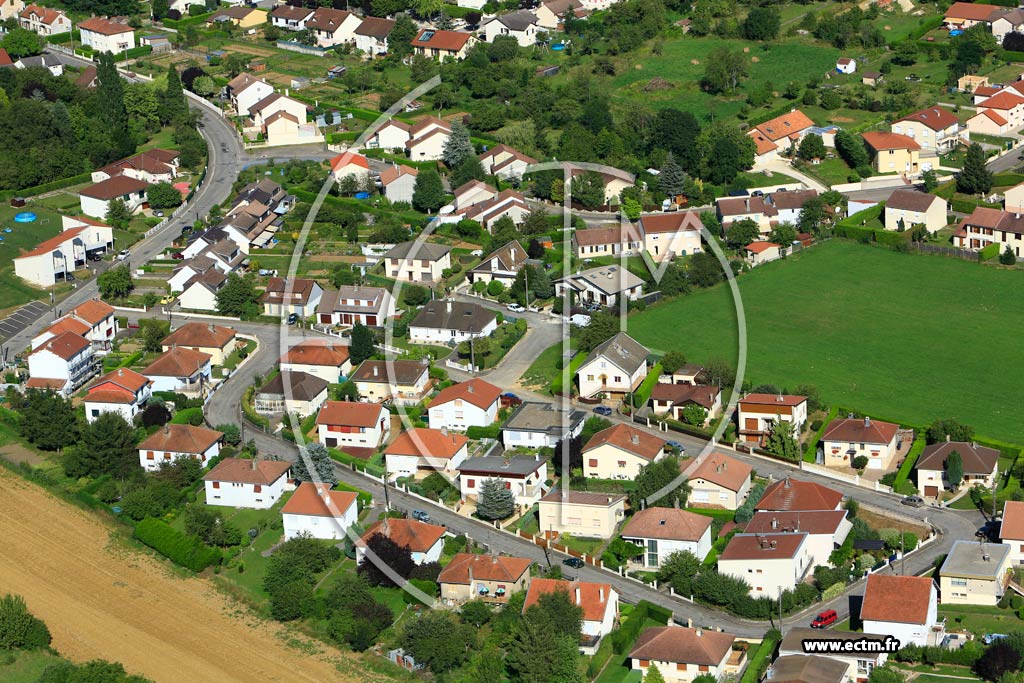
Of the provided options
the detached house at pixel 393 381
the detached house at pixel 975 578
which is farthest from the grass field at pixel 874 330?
the detached house at pixel 975 578

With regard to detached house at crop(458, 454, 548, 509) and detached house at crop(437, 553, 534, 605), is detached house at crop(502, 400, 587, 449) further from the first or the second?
detached house at crop(437, 553, 534, 605)

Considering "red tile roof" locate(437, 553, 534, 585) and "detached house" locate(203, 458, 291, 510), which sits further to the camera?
"detached house" locate(203, 458, 291, 510)

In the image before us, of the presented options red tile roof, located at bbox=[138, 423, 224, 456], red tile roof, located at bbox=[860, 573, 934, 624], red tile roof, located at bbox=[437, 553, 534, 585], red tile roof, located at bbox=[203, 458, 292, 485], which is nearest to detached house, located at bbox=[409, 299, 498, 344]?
red tile roof, located at bbox=[138, 423, 224, 456]

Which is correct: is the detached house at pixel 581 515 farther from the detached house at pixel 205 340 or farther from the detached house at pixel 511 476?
the detached house at pixel 205 340

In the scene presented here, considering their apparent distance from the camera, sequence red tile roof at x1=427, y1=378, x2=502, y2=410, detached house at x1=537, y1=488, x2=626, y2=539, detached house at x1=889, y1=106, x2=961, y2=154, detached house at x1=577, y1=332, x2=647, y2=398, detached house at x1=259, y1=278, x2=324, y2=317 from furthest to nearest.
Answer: detached house at x1=889, y1=106, x2=961, y2=154 < detached house at x1=259, y1=278, x2=324, y2=317 < detached house at x1=577, y1=332, x2=647, y2=398 < red tile roof at x1=427, y1=378, x2=502, y2=410 < detached house at x1=537, y1=488, x2=626, y2=539

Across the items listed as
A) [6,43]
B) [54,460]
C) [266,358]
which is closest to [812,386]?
[266,358]

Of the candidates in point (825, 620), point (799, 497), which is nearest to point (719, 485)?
point (799, 497)

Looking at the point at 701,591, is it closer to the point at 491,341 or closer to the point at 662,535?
the point at 662,535
